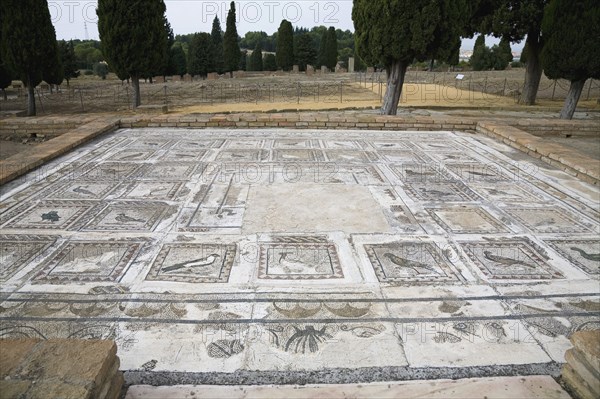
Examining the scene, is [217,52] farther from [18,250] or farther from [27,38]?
[18,250]

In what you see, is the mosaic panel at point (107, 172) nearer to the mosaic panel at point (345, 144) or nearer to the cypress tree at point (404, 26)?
the mosaic panel at point (345, 144)

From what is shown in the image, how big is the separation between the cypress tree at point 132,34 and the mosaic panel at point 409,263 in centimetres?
1182

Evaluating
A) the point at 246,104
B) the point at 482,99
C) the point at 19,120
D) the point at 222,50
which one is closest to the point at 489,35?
the point at 482,99

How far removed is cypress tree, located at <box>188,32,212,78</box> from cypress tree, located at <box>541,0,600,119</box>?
22.4m

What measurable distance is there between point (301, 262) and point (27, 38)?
1253 cm

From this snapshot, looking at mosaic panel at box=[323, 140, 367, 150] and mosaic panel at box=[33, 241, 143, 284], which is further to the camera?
mosaic panel at box=[323, 140, 367, 150]

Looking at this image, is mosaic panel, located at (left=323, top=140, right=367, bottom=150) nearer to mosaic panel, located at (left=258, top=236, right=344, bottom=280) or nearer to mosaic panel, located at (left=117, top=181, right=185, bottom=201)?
mosaic panel, located at (left=117, top=181, right=185, bottom=201)

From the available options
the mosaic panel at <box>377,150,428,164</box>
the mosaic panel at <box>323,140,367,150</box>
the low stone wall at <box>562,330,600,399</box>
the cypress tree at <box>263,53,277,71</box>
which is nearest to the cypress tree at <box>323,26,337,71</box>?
the cypress tree at <box>263,53,277,71</box>

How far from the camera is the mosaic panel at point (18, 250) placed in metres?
2.60

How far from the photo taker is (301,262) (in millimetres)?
2730

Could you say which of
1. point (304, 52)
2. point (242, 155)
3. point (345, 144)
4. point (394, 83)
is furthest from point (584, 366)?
point (304, 52)

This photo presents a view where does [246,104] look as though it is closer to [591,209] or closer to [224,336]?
[591,209]

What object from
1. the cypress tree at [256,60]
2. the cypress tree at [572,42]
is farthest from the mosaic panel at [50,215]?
the cypress tree at [256,60]

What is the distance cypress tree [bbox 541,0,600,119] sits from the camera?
8.68 metres
